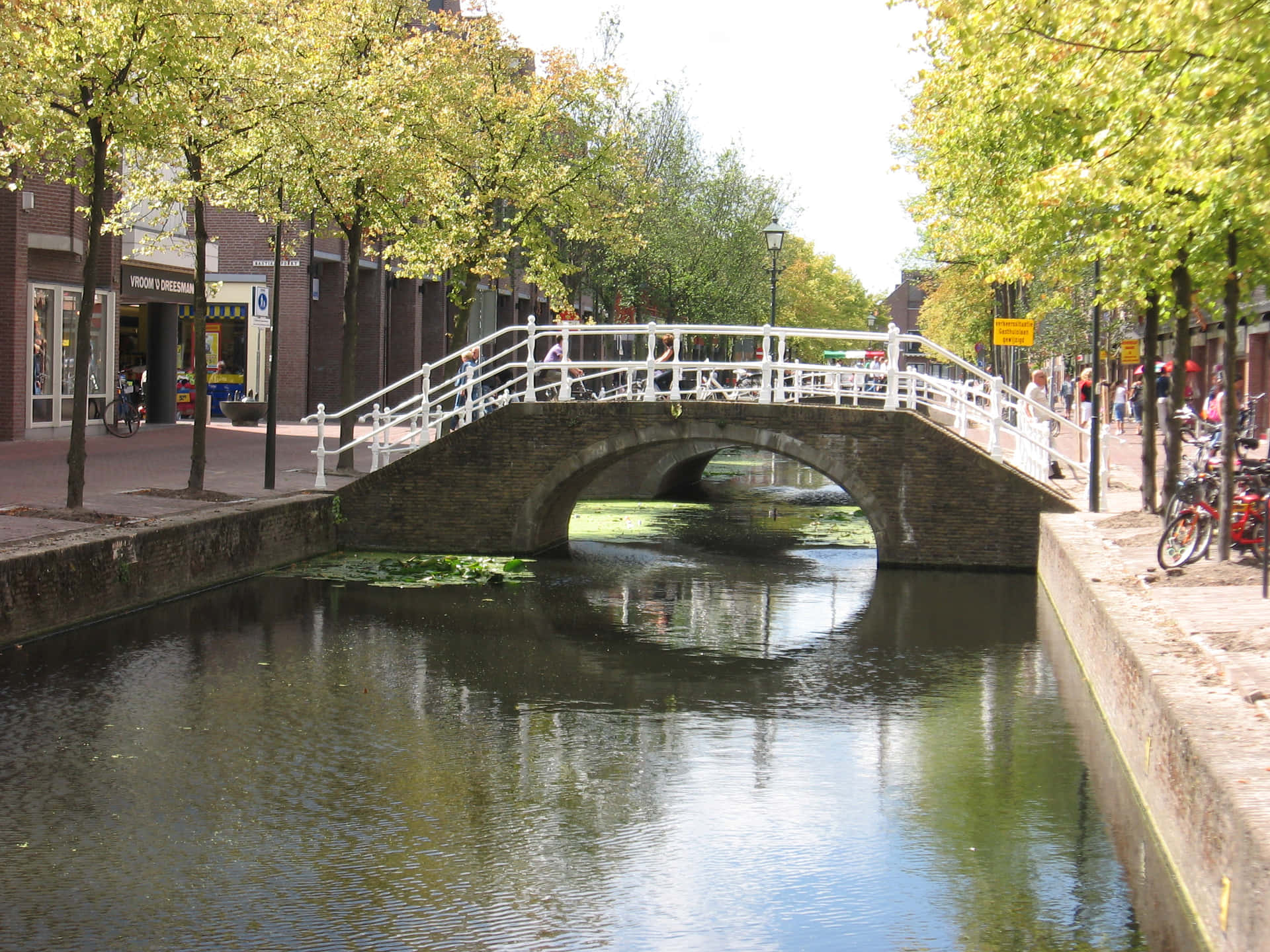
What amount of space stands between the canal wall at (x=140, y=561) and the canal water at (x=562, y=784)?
11.3 inches

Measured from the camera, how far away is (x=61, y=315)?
28.0m

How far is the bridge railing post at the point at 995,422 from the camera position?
19438 millimetres

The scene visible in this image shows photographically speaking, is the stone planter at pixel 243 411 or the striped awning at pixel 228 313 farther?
the striped awning at pixel 228 313

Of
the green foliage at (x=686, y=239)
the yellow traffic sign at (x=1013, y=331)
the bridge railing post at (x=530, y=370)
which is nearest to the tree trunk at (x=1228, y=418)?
the bridge railing post at (x=530, y=370)

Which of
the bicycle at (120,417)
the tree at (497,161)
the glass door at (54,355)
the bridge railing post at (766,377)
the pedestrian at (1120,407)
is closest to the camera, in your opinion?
the bridge railing post at (766,377)

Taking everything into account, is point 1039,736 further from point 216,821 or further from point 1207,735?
point 216,821

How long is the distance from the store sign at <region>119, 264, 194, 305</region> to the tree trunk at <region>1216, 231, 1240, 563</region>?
22376 mm

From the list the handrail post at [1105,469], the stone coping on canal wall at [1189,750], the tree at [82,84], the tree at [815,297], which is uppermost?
the tree at [815,297]

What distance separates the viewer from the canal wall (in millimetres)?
12969

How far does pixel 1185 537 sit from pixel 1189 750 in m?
7.02

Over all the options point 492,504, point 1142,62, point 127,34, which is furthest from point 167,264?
point 1142,62

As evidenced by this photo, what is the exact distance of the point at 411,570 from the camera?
18938 mm

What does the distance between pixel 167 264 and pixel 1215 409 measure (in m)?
22.9

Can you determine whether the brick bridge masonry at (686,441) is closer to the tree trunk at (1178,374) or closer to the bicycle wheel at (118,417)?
the tree trunk at (1178,374)
